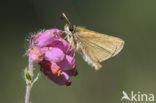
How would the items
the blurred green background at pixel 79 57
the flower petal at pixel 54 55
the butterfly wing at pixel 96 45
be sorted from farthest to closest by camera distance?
1. the blurred green background at pixel 79 57
2. the butterfly wing at pixel 96 45
3. the flower petal at pixel 54 55

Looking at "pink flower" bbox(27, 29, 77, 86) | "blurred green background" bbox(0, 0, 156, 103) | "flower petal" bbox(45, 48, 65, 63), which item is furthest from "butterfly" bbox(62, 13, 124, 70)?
"blurred green background" bbox(0, 0, 156, 103)

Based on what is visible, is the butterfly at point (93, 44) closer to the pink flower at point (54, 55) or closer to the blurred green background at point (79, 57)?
the pink flower at point (54, 55)

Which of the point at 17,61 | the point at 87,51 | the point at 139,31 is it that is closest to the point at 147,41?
the point at 139,31

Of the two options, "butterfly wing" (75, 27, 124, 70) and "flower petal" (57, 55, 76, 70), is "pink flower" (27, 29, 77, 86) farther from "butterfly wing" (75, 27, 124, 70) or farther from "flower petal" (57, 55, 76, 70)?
"butterfly wing" (75, 27, 124, 70)

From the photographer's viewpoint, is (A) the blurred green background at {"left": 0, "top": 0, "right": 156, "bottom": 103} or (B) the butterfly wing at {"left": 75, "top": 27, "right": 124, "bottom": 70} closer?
(B) the butterfly wing at {"left": 75, "top": 27, "right": 124, "bottom": 70}

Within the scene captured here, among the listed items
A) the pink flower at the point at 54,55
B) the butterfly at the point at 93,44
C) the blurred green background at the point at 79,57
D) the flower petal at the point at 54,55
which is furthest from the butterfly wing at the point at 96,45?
the blurred green background at the point at 79,57

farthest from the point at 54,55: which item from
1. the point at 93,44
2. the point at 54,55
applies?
the point at 93,44

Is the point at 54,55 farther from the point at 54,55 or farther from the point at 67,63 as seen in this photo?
the point at 67,63
